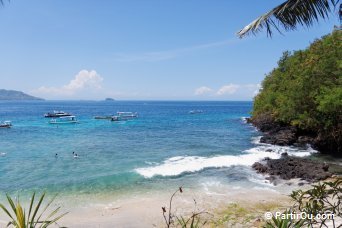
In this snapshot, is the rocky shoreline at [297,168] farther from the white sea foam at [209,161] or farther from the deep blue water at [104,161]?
the deep blue water at [104,161]

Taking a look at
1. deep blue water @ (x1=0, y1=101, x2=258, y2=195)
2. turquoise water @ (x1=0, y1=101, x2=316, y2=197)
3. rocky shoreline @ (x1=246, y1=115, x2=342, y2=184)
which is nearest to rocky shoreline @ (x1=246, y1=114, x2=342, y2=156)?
rocky shoreline @ (x1=246, y1=115, x2=342, y2=184)

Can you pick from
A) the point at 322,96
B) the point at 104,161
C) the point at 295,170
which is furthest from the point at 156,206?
the point at 322,96

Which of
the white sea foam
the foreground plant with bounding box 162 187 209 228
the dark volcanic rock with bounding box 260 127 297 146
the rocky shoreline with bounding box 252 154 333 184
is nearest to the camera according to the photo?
the foreground plant with bounding box 162 187 209 228

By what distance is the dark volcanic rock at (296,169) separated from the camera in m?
19.0

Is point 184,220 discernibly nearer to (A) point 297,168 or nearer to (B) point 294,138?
(A) point 297,168

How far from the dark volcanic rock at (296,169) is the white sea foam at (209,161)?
253 centimetres

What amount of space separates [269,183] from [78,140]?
27.6 m

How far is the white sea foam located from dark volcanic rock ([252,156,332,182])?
2531 millimetres

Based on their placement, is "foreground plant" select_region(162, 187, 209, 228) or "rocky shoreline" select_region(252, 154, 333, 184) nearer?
"foreground plant" select_region(162, 187, 209, 228)

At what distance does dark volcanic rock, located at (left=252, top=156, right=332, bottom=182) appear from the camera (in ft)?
62.2

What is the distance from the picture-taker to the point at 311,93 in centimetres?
2747

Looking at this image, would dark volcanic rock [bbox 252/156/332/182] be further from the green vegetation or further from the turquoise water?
the green vegetation

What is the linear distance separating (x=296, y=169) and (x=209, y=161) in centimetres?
755

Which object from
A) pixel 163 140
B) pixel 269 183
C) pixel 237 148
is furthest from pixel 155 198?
pixel 163 140
